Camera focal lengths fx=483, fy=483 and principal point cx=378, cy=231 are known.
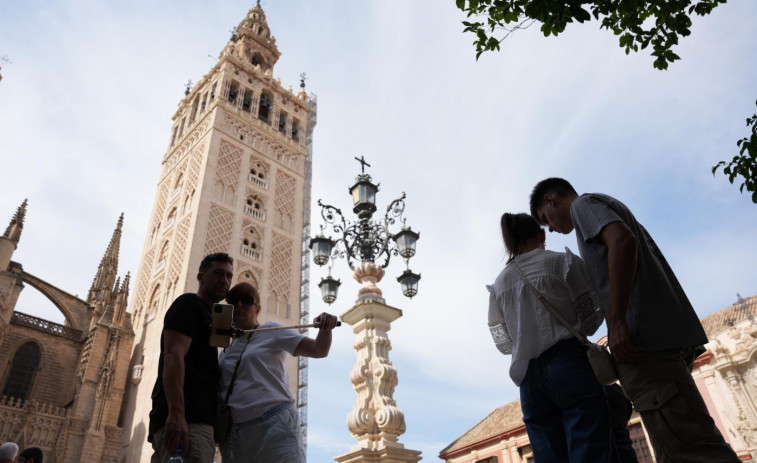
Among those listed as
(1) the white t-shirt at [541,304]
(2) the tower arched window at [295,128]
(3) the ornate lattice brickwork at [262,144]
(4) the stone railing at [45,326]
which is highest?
(2) the tower arched window at [295,128]

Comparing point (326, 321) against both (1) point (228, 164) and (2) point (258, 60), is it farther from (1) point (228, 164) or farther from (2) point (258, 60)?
(2) point (258, 60)

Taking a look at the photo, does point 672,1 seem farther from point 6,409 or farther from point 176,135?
point 176,135

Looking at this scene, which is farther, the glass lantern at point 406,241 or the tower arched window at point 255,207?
the tower arched window at point 255,207

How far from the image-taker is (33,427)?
651 inches

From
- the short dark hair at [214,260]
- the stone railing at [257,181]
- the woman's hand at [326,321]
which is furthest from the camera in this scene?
the stone railing at [257,181]

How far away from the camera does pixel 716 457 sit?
152 centimetres

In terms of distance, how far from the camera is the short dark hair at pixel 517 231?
94.3 inches

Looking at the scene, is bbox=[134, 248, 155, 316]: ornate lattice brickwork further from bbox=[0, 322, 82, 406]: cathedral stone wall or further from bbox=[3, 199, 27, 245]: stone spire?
bbox=[3, 199, 27, 245]: stone spire

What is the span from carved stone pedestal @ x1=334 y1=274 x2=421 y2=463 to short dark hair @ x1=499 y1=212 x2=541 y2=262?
9.22 ft

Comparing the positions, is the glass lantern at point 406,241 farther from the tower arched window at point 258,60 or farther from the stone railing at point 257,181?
the tower arched window at point 258,60

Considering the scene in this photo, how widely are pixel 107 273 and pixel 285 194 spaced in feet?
36.4

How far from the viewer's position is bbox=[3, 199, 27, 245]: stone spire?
20797 mm

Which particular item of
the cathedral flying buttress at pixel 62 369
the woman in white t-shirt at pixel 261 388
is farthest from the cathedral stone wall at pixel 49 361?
the woman in white t-shirt at pixel 261 388

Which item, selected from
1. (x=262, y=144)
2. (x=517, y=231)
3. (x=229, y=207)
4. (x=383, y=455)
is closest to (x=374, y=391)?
(x=383, y=455)
